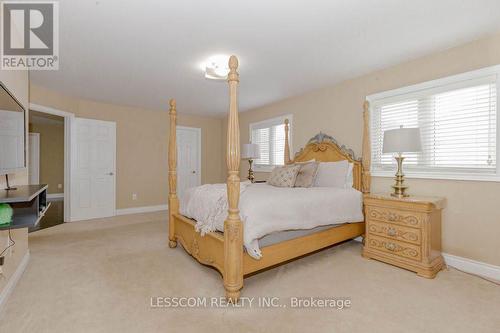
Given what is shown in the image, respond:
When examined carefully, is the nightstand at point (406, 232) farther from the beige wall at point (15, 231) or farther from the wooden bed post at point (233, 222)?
the beige wall at point (15, 231)

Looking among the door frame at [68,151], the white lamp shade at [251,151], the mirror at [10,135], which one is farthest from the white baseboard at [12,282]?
the white lamp shade at [251,151]

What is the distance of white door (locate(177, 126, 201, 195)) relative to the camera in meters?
6.11

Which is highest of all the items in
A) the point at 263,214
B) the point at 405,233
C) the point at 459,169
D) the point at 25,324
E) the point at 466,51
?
the point at 466,51

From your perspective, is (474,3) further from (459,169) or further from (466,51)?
(459,169)

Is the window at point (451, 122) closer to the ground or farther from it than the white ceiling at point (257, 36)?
closer to the ground

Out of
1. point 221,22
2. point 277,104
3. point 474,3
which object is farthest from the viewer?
point 277,104

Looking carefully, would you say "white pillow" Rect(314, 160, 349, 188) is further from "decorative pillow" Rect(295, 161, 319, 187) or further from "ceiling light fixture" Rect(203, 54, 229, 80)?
"ceiling light fixture" Rect(203, 54, 229, 80)

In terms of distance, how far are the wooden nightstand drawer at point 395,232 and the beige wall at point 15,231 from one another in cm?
345

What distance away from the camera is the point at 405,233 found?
2.54 meters

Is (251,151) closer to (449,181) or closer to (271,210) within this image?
(271,210)

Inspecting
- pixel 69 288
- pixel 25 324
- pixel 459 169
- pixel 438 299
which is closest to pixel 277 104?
pixel 459 169

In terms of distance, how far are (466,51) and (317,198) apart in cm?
217

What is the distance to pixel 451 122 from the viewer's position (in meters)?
2.70

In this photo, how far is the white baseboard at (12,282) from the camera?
75.1 inches
